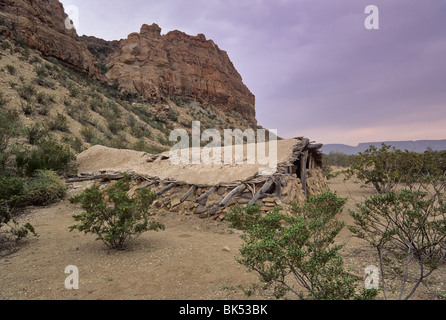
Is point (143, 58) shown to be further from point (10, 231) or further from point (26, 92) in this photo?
point (10, 231)

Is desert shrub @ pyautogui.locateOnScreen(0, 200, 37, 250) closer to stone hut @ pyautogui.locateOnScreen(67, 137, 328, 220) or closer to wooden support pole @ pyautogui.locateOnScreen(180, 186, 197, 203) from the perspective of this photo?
stone hut @ pyautogui.locateOnScreen(67, 137, 328, 220)

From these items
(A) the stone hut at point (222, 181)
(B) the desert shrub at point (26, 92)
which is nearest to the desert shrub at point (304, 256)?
(A) the stone hut at point (222, 181)

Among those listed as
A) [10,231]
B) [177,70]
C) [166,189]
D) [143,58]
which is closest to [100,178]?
[166,189]

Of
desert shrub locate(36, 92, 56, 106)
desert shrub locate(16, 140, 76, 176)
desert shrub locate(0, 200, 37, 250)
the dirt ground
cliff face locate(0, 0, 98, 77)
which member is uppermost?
cliff face locate(0, 0, 98, 77)

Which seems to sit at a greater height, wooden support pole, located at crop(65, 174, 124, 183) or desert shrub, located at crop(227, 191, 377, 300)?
wooden support pole, located at crop(65, 174, 124, 183)

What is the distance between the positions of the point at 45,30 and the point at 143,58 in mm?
12980

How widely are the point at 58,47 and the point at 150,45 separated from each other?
48.7 ft

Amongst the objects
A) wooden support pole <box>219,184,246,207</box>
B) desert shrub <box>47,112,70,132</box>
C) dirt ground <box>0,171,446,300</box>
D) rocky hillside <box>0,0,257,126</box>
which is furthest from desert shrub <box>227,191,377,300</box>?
rocky hillside <box>0,0,257,126</box>

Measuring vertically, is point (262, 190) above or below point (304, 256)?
above

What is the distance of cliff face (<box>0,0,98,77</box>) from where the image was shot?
20.2 metres

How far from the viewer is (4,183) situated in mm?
4848

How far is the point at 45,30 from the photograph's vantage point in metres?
22.4
